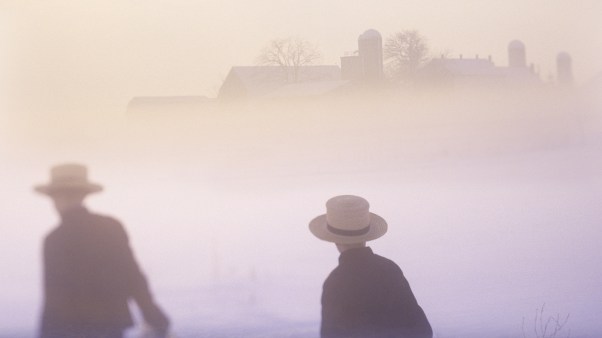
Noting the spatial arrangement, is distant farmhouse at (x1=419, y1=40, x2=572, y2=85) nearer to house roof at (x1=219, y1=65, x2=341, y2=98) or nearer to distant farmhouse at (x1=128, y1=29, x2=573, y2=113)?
distant farmhouse at (x1=128, y1=29, x2=573, y2=113)

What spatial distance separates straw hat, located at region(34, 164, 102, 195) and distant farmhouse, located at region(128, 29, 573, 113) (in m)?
0.28

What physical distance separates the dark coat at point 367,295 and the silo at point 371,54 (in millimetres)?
623

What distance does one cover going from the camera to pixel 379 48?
8.97 ft

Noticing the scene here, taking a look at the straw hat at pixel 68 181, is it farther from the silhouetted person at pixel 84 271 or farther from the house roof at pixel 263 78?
the house roof at pixel 263 78

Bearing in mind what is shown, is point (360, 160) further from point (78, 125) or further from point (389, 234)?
point (78, 125)

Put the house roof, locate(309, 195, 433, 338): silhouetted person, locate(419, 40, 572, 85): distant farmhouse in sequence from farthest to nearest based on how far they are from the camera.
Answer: locate(419, 40, 572, 85): distant farmhouse, the house roof, locate(309, 195, 433, 338): silhouetted person

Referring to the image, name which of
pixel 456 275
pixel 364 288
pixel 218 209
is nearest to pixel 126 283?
pixel 218 209

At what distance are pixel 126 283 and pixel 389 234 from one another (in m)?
0.94

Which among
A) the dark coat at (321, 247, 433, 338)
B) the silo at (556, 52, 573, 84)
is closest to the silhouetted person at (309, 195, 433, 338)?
the dark coat at (321, 247, 433, 338)

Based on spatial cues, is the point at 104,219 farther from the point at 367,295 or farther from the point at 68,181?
the point at 367,295

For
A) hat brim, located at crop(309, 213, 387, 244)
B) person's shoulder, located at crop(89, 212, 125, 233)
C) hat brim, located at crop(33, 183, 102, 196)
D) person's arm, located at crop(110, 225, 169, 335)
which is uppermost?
hat brim, located at crop(33, 183, 102, 196)

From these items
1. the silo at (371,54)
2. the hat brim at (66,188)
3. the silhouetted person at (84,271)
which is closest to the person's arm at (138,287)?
the silhouetted person at (84,271)

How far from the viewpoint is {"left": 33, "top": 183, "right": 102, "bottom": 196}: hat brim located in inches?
101

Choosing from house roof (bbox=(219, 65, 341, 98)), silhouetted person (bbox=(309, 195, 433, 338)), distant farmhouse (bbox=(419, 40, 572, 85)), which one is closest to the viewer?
silhouetted person (bbox=(309, 195, 433, 338))
